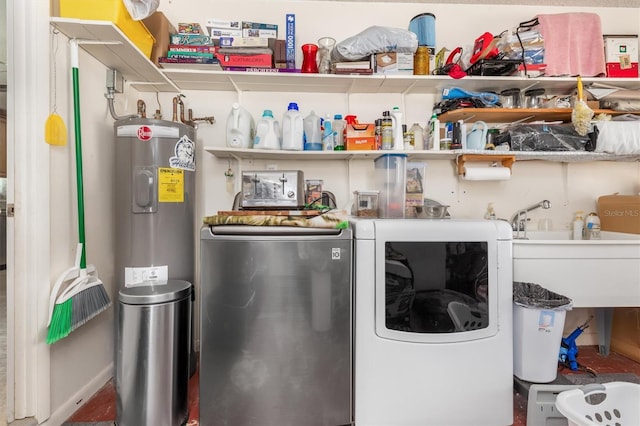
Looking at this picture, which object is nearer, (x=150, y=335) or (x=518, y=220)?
(x=150, y=335)

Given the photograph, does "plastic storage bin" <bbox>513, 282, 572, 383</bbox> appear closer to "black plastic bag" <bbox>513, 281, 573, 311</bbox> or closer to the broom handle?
"black plastic bag" <bbox>513, 281, 573, 311</bbox>

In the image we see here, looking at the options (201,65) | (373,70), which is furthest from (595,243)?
(201,65)

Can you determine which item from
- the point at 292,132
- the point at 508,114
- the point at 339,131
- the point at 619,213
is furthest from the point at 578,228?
the point at 292,132

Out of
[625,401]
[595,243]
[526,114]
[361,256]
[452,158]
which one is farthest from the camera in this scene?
[452,158]

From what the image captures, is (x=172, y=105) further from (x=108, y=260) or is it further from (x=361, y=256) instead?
(x=361, y=256)

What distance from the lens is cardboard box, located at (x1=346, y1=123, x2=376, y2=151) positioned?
1915 millimetres

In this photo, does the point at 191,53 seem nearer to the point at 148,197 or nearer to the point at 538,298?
the point at 148,197

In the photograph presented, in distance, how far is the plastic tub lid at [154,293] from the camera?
1.31 m

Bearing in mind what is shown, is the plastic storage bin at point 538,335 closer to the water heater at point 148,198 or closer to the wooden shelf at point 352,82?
the wooden shelf at point 352,82

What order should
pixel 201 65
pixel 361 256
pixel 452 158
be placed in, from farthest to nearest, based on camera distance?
pixel 452 158 → pixel 201 65 → pixel 361 256

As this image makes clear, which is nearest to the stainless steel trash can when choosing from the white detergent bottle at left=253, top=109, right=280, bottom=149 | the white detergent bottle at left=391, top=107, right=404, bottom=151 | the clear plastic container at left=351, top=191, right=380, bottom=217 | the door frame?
the door frame

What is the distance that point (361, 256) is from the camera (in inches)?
55.2

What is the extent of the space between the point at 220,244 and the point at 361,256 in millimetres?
666

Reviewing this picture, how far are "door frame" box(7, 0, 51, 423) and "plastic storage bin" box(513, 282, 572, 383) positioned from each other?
2.29 meters
